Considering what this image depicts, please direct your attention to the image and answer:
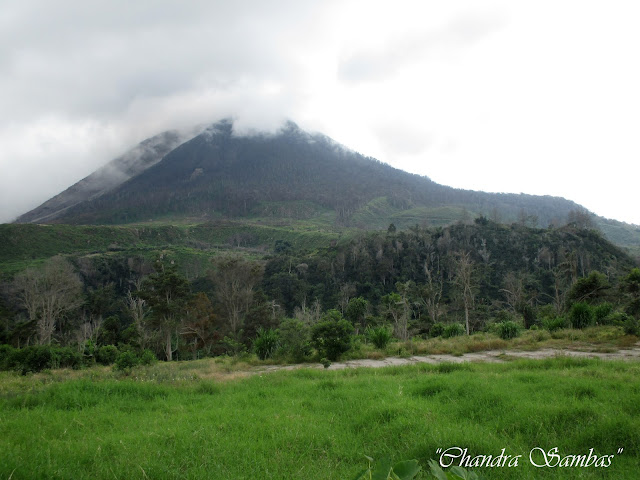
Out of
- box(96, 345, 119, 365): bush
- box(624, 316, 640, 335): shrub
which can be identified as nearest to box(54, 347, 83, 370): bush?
box(96, 345, 119, 365): bush

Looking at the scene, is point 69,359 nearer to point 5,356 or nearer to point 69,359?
point 69,359

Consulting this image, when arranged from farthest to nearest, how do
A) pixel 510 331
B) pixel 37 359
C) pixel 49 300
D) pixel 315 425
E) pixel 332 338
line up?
1. pixel 49 300
2. pixel 510 331
3. pixel 37 359
4. pixel 332 338
5. pixel 315 425

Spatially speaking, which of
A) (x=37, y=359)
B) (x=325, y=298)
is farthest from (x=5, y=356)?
(x=325, y=298)

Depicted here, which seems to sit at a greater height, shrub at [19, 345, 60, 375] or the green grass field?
the green grass field

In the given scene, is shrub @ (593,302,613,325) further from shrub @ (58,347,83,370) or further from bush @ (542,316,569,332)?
shrub @ (58,347,83,370)

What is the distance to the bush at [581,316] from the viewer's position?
475 inches

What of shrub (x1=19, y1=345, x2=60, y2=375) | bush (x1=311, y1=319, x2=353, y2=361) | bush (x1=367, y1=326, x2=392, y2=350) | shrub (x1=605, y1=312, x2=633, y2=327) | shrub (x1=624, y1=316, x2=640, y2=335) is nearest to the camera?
shrub (x1=624, y1=316, x2=640, y2=335)

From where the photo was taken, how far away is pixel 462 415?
4133 millimetres

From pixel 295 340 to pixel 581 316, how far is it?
10265mm

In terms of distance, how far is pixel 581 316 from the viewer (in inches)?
479

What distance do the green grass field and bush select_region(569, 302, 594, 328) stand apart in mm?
7274

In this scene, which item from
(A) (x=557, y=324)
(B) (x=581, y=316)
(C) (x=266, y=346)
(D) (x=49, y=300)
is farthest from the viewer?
(D) (x=49, y=300)

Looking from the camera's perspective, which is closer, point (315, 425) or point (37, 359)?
point (315, 425)

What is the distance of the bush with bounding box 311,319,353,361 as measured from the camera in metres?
10.5
